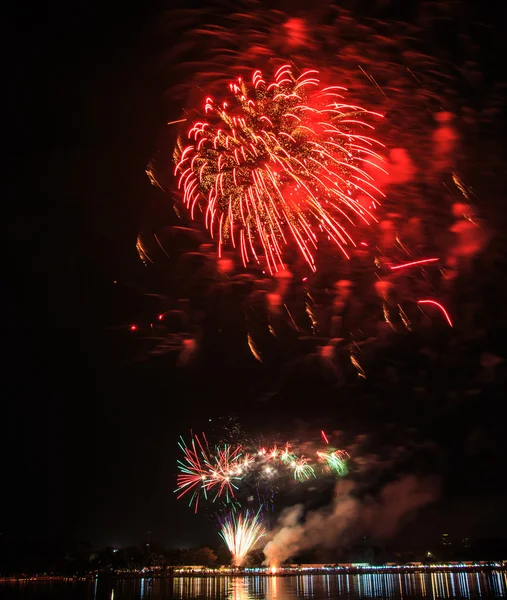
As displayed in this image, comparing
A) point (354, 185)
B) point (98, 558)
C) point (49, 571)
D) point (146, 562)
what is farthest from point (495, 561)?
point (354, 185)

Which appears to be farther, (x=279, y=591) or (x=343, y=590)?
(x=343, y=590)

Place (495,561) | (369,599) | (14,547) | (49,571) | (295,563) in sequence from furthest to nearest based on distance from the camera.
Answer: (495,561) < (295,563) < (14,547) < (49,571) < (369,599)

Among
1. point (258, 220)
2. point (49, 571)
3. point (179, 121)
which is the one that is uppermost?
point (179, 121)

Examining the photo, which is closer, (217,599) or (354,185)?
(354,185)

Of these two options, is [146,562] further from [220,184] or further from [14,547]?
[220,184]

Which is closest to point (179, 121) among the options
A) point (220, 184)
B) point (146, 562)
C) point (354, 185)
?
point (220, 184)

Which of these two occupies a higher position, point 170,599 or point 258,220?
point 258,220

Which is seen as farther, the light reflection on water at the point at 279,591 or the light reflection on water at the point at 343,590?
the light reflection on water at the point at 279,591

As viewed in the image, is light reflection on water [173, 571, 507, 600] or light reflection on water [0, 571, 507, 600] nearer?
light reflection on water [173, 571, 507, 600]

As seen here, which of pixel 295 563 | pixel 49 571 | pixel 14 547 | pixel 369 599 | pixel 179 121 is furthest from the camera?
pixel 295 563
